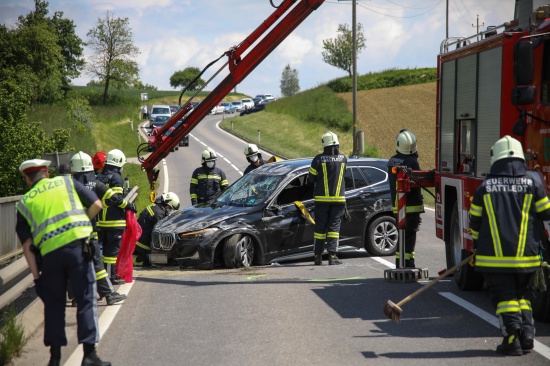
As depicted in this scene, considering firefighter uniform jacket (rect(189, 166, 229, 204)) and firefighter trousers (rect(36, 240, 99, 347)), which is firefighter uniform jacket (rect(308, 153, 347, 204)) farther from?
firefighter trousers (rect(36, 240, 99, 347))

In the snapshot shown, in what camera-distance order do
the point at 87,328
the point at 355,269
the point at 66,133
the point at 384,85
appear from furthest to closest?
the point at 384,85 < the point at 66,133 < the point at 355,269 < the point at 87,328

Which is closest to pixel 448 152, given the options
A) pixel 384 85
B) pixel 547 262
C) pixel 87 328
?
pixel 547 262

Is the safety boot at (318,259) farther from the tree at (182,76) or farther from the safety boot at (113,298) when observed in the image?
the tree at (182,76)

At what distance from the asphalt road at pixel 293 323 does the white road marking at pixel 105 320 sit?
2 centimetres

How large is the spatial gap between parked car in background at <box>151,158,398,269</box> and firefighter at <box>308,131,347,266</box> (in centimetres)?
46

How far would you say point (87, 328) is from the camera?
6285 millimetres

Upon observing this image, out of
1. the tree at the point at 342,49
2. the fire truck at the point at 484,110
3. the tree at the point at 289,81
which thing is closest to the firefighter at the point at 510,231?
the fire truck at the point at 484,110

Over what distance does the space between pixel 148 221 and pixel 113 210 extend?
9.89 feet

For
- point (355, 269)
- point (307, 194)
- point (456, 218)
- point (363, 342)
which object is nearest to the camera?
point (363, 342)

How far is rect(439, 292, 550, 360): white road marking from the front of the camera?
21.7ft

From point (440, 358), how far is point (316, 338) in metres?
1.27

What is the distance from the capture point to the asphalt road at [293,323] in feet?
22.0

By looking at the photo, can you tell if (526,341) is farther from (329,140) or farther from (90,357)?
(329,140)

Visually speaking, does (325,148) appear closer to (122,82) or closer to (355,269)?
(355,269)
